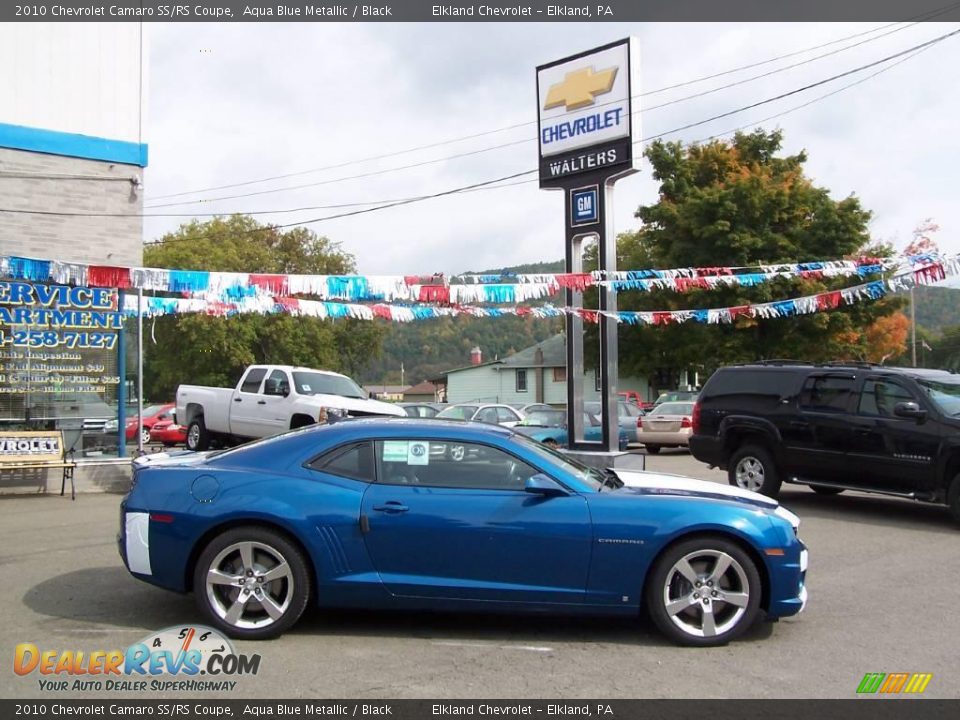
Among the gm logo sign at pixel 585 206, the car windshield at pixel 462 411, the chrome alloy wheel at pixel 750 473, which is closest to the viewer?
the chrome alloy wheel at pixel 750 473

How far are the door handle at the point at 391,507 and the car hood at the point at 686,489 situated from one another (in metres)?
1.51

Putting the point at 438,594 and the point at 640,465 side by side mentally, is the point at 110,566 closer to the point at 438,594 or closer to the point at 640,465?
the point at 438,594

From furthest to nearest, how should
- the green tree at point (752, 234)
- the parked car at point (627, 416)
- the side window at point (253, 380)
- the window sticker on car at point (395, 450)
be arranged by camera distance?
the green tree at point (752, 234), the parked car at point (627, 416), the side window at point (253, 380), the window sticker on car at point (395, 450)

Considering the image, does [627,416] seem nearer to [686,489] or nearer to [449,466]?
[686,489]

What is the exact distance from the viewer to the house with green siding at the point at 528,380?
53.8 m

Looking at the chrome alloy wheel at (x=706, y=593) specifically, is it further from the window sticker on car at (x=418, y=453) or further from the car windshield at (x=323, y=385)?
the car windshield at (x=323, y=385)

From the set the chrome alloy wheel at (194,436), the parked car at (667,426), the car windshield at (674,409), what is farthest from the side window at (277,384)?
the car windshield at (674,409)

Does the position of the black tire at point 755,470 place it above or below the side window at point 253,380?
below

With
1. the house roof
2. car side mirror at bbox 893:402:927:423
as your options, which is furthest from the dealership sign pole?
the house roof

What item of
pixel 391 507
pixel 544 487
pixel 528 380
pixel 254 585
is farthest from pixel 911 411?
pixel 528 380

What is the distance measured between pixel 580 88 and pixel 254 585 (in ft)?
36.5

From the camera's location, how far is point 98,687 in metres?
4.73

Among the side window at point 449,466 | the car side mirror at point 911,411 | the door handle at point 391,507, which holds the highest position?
the car side mirror at point 911,411

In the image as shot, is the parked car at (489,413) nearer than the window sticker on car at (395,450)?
No
